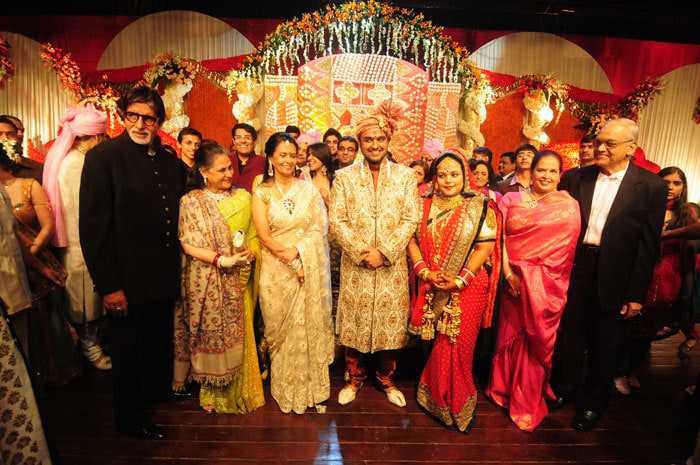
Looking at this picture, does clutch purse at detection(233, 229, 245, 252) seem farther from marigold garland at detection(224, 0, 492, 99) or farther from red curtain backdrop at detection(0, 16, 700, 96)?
red curtain backdrop at detection(0, 16, 700, 96)

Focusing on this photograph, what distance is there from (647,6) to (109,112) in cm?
1027

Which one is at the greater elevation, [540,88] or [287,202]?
[540,88]

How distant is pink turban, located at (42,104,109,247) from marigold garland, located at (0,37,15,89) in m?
6.32

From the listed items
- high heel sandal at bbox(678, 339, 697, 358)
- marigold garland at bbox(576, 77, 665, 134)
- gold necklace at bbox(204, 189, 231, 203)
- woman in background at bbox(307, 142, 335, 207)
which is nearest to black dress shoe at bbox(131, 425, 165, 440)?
gold necklace at bbox(204, 189, 231, 203)

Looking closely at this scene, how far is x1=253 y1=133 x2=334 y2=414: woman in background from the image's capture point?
2.43m

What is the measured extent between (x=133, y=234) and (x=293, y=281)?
0.97 meters

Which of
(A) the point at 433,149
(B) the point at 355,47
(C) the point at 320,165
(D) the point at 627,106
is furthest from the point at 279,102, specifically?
(D) the point at 627,106

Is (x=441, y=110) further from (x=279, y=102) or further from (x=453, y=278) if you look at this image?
(x=453, y=278)

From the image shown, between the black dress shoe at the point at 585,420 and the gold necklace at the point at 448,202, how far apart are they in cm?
169

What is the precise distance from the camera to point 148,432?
2.31m

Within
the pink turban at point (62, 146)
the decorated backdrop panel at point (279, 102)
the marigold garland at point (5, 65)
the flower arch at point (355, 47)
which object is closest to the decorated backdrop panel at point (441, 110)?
the flower arch at point (355, 47)

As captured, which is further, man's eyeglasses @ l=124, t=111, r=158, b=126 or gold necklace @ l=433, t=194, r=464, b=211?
gold necklace @ l=433, t=194, r=464, b=211

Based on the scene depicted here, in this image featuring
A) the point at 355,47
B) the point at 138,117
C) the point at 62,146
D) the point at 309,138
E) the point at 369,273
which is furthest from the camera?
the point at 355,47

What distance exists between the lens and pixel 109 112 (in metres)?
6.73
